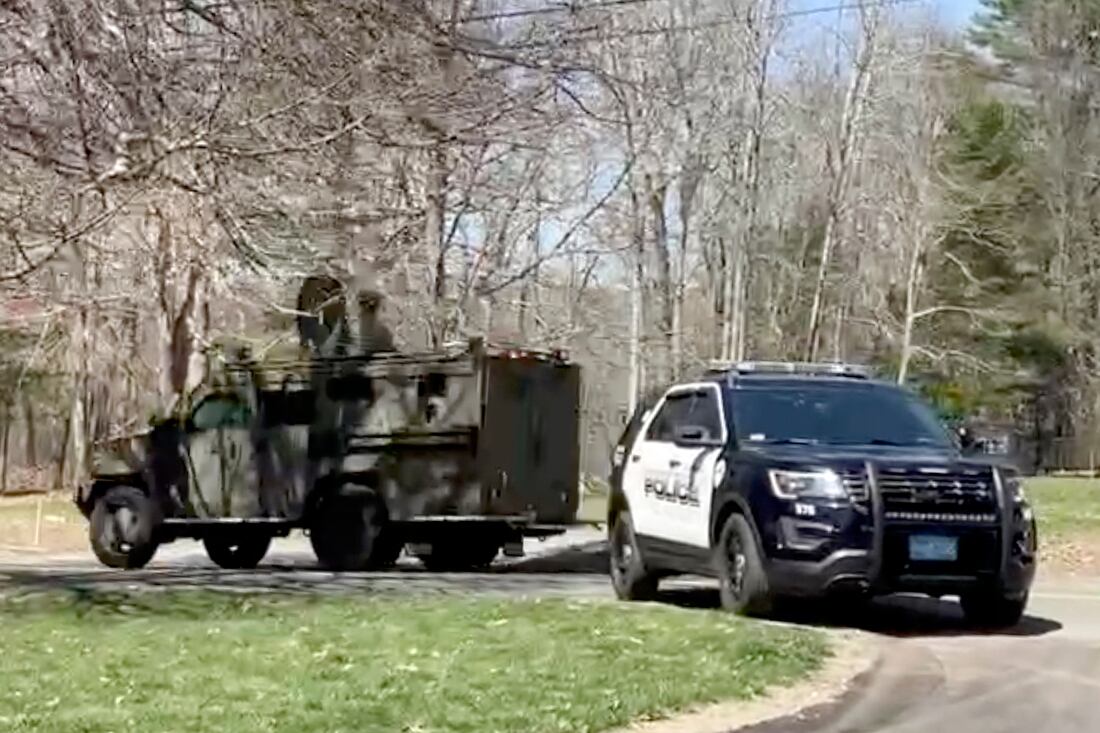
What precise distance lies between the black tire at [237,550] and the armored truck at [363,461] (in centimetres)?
10

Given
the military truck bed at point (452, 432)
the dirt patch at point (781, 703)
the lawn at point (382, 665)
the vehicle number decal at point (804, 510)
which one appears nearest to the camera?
the lawn at point (382, 665)

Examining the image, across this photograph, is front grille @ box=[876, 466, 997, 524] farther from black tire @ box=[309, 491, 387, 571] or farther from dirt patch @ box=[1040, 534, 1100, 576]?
black tire @ box=[309, 491, 387, 571]

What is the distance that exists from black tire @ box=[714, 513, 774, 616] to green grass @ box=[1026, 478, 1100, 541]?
981 centimetres

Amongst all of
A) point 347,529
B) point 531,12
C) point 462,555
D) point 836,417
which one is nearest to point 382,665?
point 836,417

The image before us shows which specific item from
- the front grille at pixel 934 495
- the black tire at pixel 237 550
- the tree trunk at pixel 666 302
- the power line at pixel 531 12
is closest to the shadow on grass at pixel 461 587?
the black tire at pixel 237 550

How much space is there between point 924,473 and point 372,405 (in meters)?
9.04

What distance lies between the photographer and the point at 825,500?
512 inches

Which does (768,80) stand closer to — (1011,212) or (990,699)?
(1011,212)

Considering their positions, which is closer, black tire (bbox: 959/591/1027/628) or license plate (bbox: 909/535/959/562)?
license plate (bbox: 909/535/959/562)

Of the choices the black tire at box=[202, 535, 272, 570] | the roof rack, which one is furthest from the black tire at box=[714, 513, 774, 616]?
the black tire at box=[202, 535, 272, 570]

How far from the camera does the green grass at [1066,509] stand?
22.9m

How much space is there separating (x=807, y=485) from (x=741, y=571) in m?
0.87

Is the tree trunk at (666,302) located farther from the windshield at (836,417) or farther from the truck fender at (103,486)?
the windshield at (836,417)

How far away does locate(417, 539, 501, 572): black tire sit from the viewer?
21.7 metres
